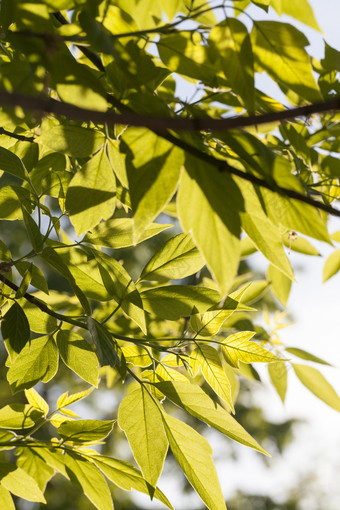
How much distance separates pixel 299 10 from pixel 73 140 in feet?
0.70

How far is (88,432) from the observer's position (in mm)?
608

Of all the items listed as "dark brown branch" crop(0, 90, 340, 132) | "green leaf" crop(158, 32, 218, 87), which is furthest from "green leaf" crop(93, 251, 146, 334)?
"dark brown branch" crop(0, 90, 340, 132)

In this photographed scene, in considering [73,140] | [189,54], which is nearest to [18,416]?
[73,140]

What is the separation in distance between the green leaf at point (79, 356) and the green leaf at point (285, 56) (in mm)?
329

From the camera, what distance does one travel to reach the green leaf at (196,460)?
1.66 ft

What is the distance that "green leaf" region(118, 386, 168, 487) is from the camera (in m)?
0.51

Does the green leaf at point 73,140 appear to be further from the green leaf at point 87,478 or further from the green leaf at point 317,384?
the green leaf at point 317,384

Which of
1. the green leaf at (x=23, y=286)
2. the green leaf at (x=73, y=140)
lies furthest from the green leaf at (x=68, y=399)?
the green leaf at (x=73, y=140)

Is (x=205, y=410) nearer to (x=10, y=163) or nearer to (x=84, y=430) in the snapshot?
(x=84, y=430)

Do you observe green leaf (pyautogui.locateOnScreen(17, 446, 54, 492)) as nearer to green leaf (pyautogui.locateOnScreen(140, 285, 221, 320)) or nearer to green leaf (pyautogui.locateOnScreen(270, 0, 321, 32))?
green leaf (pyautogui.locateOnScreen(140, 285, 221, 320))

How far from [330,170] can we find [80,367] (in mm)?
377

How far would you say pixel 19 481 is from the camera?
581 mm

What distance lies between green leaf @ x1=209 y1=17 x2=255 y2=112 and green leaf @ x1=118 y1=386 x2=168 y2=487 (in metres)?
0.32

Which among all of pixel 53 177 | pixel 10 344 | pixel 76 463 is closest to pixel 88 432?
pixel 76 463
